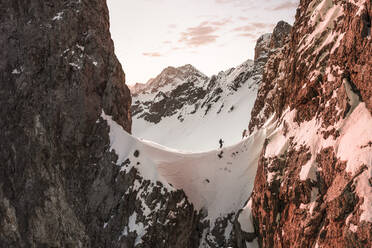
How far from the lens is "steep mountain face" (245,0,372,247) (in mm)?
12719

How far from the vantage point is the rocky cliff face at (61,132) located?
27.2 meters

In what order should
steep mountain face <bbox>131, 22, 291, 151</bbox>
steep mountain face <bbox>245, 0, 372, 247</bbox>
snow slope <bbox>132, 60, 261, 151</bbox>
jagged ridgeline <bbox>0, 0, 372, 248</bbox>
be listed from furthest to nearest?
steep mountain face <bbox>131, 22, 291, 151</bbox> → snow slope <bbox>132, 60, 261, 151</bbox> → jagged ridgeline <bbox>0, 0, 372, 248</bbox> → steep mountain face <bbox>245, 0, 372, 247</bbox>

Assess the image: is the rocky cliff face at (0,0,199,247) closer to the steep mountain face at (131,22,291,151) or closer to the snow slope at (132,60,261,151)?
the steep mountain face at (131,22,291,151)

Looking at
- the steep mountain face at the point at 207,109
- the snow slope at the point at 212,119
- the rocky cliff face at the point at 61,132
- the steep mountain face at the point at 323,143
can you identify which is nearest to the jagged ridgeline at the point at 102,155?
the rocky cliff face at the point at 61,132

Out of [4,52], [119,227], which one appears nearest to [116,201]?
[119,227]

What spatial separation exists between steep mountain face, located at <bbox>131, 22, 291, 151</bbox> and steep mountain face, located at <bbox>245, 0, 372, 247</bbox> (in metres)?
50.3

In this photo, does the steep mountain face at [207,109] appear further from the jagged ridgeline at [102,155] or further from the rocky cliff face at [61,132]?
the rocky cliff face at [61,132]

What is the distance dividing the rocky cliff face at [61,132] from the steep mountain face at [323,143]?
1117cm

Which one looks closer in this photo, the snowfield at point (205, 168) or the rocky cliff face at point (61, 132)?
the rocky cliff face at point (61, 132)

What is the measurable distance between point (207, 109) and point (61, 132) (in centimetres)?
8395

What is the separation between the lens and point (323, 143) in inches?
628

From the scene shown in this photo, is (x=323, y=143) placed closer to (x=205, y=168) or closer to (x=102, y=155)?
(x=205, y=168)

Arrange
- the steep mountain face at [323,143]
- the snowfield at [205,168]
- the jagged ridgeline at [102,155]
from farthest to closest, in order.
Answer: the snowfield at [205,168] → the jagged ridgeline at [102,155] → the steep mountain face at [323,143]

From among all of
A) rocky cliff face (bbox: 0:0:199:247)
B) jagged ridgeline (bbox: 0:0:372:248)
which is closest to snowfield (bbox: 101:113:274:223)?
jagged ridgeline (bbox: 0:0:372:248)
